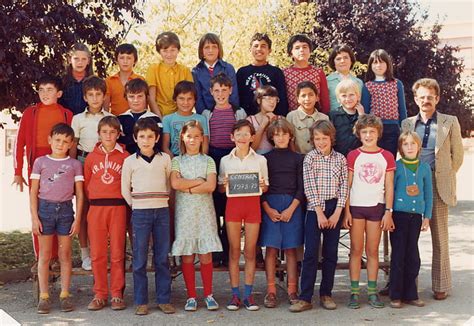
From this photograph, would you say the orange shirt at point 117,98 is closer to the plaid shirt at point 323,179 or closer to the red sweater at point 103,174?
the red sweater at point 103,174

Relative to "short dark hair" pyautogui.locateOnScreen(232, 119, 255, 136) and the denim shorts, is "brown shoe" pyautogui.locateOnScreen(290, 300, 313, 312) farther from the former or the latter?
the denim shorts

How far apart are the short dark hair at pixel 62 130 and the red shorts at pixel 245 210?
169cm

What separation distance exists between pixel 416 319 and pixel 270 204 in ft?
5.63

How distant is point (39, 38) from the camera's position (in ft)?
22.4

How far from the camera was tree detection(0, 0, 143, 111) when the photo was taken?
6656 mm

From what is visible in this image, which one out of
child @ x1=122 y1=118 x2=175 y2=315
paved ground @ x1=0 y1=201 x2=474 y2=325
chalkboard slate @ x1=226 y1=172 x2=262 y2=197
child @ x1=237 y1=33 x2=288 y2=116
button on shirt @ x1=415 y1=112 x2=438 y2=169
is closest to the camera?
paved ground @ x1=0 y1=201 x2=474 y2=325

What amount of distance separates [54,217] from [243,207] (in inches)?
71.3

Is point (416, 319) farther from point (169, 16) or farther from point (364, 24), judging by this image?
point (364, 24)

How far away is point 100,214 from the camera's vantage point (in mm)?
5609

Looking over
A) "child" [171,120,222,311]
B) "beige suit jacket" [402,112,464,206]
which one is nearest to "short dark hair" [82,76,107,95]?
"child" [171,120,222,311]

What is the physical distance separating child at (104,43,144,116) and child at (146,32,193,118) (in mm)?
209

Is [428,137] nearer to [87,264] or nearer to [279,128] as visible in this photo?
[279,128]

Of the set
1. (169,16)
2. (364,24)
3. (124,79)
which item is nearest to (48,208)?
(124,79)

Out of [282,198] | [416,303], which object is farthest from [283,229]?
[416,303]
